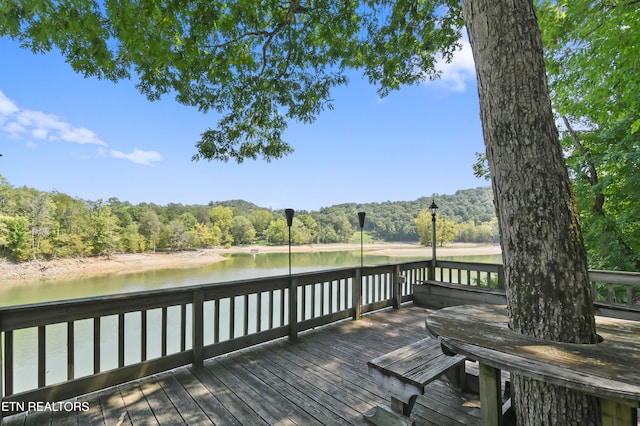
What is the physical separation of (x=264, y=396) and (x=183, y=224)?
80.5 ft

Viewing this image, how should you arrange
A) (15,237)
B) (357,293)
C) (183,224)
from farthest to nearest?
(183,224) < (15,237) < (357,293)

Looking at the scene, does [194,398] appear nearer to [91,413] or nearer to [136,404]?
[136,404]

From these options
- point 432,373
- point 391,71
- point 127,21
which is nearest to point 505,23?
point 432,373

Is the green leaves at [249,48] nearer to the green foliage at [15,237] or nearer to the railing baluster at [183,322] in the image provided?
the railing baluster at [183,322]

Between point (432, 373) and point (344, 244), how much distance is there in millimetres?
16331

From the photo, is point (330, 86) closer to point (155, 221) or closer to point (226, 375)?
point (226, 375)

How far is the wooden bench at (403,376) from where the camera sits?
1.79 meters

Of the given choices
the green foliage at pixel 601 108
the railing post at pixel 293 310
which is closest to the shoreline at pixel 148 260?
the green foliage at pixel 601 108

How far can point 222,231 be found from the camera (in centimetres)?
2253

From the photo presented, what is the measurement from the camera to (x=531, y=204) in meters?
1.33

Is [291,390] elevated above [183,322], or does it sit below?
below

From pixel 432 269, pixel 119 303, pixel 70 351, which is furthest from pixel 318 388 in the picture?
pixel 432 269

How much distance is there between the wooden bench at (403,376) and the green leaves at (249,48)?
3.30 metres

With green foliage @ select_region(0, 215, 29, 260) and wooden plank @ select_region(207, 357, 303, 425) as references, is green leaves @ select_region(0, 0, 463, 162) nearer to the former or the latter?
wooden plank @ select_region(207, 357, 303, 425)
